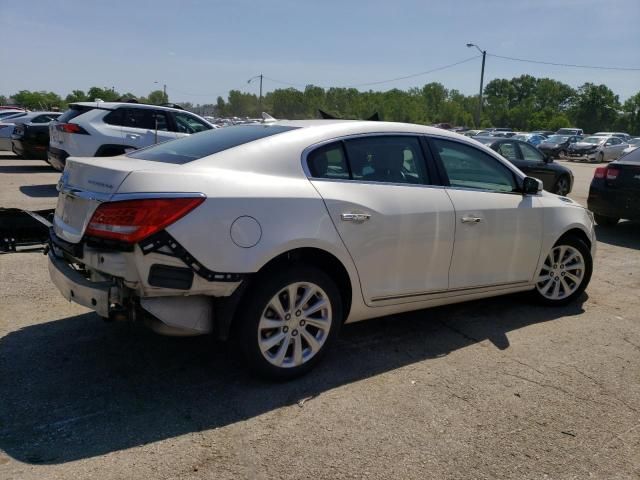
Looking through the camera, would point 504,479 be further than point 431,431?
No

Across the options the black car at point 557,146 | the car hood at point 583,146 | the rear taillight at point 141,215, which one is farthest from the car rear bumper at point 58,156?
the car hood at point 583,146

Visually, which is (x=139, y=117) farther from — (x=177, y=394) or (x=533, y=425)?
(x=533, y=425)

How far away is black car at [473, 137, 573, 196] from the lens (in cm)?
1348

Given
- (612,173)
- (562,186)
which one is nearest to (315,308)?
(612,173)

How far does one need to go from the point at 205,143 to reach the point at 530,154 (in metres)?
11.4

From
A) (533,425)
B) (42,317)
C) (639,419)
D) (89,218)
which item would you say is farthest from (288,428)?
(42,317)

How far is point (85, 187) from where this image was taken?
137 inches

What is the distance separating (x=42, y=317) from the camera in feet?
15.0

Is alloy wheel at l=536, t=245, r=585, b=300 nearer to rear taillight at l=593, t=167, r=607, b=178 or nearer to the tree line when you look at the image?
rear taillight at l=593, t=167, r=607, b=178

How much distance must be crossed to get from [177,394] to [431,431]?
1475 millimetres

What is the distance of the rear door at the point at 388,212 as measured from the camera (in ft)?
12.4

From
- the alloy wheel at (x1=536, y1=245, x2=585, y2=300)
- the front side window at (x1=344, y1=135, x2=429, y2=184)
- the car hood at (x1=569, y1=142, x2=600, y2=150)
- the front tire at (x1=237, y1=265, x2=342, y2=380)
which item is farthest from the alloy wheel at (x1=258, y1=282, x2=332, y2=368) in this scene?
the car hood at (x1=569, y1=142, x2=600, y2=150)

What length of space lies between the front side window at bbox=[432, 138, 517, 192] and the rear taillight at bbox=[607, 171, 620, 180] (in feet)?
17.1

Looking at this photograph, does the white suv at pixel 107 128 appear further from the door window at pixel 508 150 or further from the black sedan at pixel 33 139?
the door window at pixel 508 150
